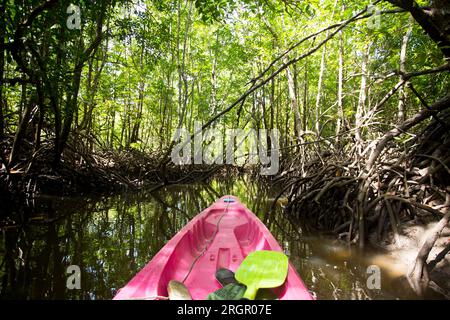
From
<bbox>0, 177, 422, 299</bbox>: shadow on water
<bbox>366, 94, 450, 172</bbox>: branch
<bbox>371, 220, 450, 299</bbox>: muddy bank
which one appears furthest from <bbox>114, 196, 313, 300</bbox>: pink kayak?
<bbox>366, 94, 450, 172</bbox>: branch

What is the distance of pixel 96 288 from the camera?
238 cm

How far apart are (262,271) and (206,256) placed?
0.91m

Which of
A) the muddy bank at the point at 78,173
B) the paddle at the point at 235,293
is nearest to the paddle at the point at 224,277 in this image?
the paddle at the point at 235,293

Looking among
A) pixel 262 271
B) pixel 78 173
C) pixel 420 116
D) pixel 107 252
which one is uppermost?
pixel 420 116

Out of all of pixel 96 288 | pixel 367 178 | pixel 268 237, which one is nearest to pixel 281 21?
pixel 367 178

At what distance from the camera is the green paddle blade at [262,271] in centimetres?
188

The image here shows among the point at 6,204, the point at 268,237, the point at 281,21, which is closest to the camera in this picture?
the point at 268,237

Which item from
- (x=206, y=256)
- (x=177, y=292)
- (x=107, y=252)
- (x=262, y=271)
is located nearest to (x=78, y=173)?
(x=107, y=252)

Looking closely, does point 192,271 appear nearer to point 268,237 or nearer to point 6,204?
point 268,237

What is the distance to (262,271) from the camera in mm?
1991

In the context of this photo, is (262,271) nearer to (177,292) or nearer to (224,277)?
(224,277)

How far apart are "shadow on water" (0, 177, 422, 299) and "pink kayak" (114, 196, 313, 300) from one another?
514 millimetres
